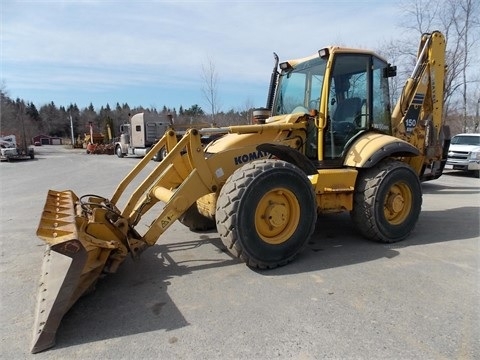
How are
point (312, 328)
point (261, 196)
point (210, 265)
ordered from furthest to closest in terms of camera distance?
point (210, 265)
point (261, 196)
point (312, 328)

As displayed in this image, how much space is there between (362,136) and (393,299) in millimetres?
2546

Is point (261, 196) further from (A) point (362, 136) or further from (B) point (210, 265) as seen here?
(A) point (362, 136)

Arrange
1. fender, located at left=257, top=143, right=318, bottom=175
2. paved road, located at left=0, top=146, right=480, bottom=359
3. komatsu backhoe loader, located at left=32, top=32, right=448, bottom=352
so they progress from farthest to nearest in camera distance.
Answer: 1. fender, located at left=257, top=143, right=318, bottom=175
2. komatsu backhoe loader, located at left=32, top=32, right=448, bottom=352
3. paved road, located at left=0, top=146, right=480, bottom=359

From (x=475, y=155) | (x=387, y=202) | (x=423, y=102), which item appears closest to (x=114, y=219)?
(x=387, y=202)

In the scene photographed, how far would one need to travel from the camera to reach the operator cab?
4969 mm

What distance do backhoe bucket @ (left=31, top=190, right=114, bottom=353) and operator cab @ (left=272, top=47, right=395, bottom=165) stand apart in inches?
121

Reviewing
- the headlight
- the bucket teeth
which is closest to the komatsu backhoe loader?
the bucket teeth

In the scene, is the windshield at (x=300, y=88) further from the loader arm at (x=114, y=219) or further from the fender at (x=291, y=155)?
the fender at (x=291, y=155)

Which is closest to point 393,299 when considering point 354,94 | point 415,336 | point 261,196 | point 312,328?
point 415,336

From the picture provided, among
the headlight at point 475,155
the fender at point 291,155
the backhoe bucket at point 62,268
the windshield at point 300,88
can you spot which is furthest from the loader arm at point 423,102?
the headlight at point 475,155

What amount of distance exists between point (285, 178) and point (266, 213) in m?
0.46

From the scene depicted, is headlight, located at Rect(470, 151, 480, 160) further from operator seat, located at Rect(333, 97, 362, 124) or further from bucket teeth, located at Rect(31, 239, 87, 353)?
bucket teeth, located at Rect(31, 239, 87, 353)

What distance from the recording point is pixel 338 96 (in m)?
5.12

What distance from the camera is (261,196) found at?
13.3 ft
